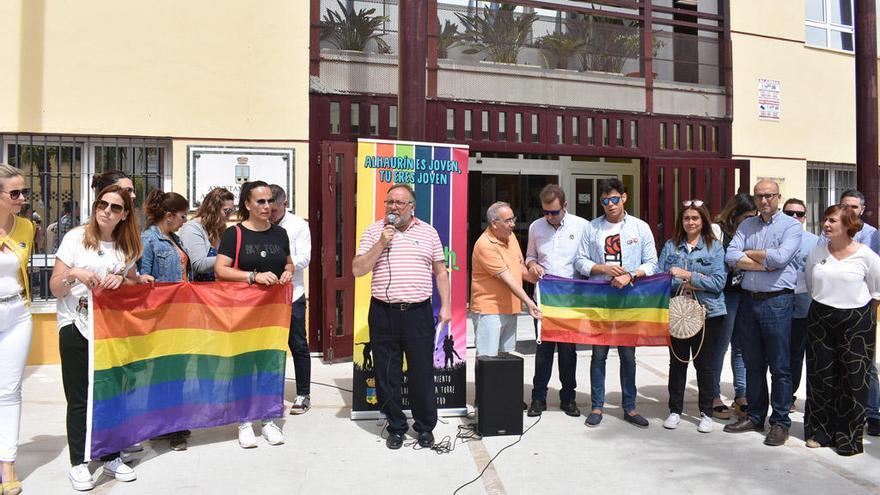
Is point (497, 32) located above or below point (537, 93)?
above

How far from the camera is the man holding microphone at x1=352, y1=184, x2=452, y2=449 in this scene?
16.4 ft

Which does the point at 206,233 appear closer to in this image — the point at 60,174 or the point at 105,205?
the point at 105,205

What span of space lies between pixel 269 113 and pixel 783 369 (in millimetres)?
5606

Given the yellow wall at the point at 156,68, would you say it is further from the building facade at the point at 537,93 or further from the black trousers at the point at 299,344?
the black trousers at the point at 299,344

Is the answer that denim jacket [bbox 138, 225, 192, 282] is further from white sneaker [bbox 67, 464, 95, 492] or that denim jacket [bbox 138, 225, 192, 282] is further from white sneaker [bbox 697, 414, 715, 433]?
white sneaker [bbox 697, 414, 715, 433]

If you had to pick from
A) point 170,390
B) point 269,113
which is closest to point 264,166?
point 269,113

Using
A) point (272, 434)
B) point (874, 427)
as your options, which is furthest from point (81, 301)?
point (874, 427)

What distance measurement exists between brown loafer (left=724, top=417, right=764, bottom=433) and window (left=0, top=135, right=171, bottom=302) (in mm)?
5957

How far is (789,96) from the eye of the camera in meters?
10.2

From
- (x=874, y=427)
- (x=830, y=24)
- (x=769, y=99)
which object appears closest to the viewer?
(x=874, y=427)

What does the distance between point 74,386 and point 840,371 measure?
504 centimetres

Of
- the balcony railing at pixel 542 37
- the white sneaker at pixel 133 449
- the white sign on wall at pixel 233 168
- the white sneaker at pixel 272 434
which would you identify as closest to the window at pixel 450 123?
the balcony railing at pixel 542 37

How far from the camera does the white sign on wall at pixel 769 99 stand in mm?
10000

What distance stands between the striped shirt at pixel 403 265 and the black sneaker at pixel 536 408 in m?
1.52
